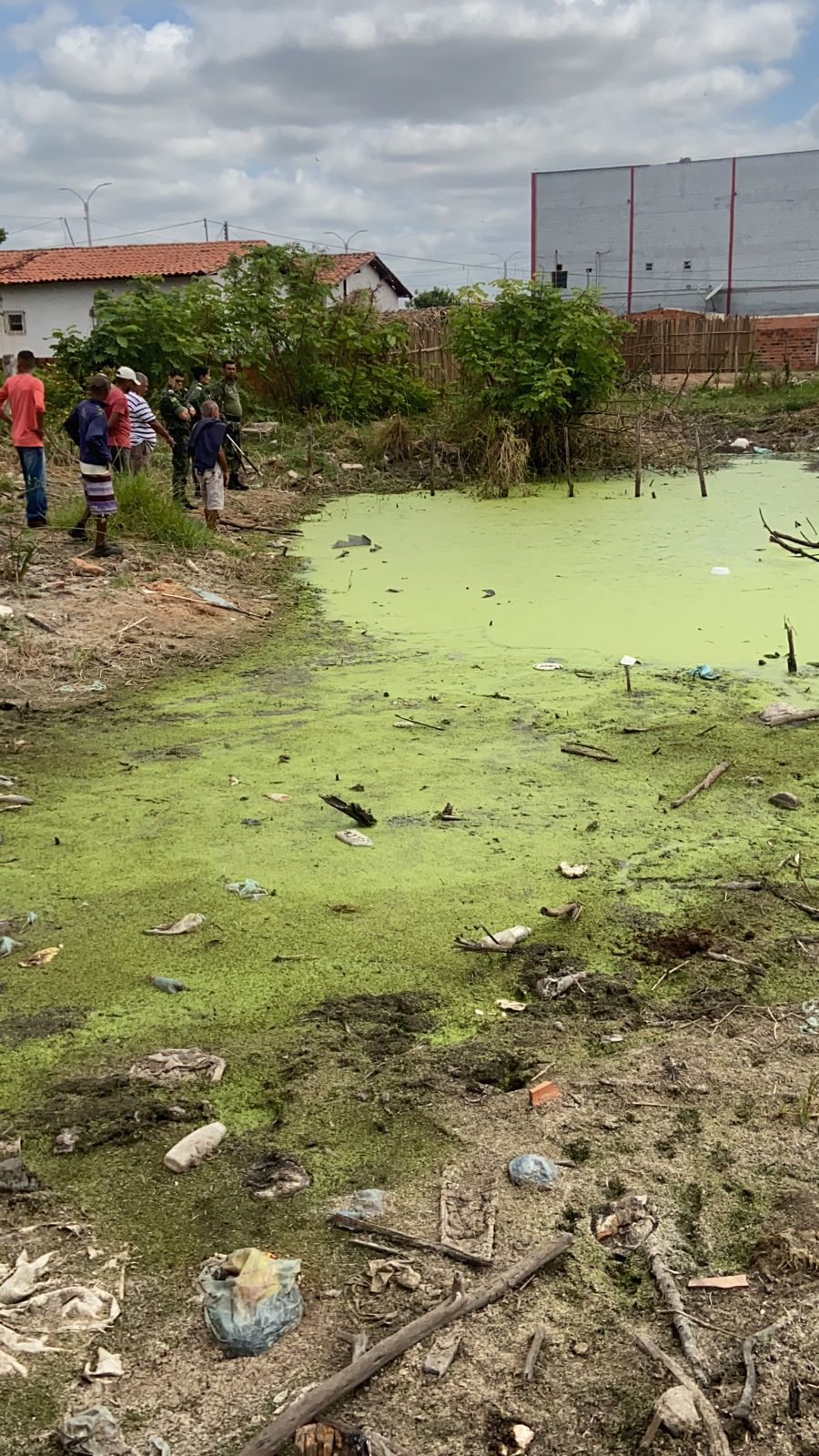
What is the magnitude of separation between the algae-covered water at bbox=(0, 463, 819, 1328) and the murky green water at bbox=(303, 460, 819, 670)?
0.05m

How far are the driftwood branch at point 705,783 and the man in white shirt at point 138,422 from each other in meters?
5.95

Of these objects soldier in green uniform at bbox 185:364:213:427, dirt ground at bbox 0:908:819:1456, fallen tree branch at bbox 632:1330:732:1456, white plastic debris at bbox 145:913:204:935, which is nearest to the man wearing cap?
soldier in green uniform at bbox 185:364:213:427

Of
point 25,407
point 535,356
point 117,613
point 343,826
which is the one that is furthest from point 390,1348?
point 535,356

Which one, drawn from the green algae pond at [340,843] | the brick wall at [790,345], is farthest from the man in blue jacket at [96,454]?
the brick wall at [790,345]

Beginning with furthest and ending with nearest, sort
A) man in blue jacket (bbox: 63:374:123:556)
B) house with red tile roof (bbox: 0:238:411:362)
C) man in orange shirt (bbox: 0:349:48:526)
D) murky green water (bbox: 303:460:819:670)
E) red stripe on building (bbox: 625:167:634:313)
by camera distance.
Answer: red stripe on building (bbox: 625:167:634:313), house with red tile roof (bbox: 0:238:411:362), man in orange shirt (bbox: 0:349:48:526), man in blue jacket (bbox: 63:374:123:556), murky green water (bbox: 303:460:819:670)

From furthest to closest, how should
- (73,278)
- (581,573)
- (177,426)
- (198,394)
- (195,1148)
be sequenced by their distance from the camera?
(73,278) < (198,394) < (177,426) < (581,573) < (195,1148)

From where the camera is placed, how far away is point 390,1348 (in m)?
1.85

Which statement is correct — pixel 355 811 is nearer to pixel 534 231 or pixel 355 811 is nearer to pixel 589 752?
pixel 589 752

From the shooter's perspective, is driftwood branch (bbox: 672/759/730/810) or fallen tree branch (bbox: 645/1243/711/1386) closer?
fallen tree branch (bbox: 645/1243/711/1386)

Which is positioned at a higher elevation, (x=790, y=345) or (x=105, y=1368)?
(x=790, y=345)

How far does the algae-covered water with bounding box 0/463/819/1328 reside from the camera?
2.60m

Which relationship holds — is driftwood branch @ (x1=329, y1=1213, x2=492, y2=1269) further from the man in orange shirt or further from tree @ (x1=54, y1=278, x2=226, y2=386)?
tree @ (x1=54, y1=278, x2=226, y2=386)

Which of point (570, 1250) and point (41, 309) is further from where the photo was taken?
point (41, 309)

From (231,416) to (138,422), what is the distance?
266 centimetres
